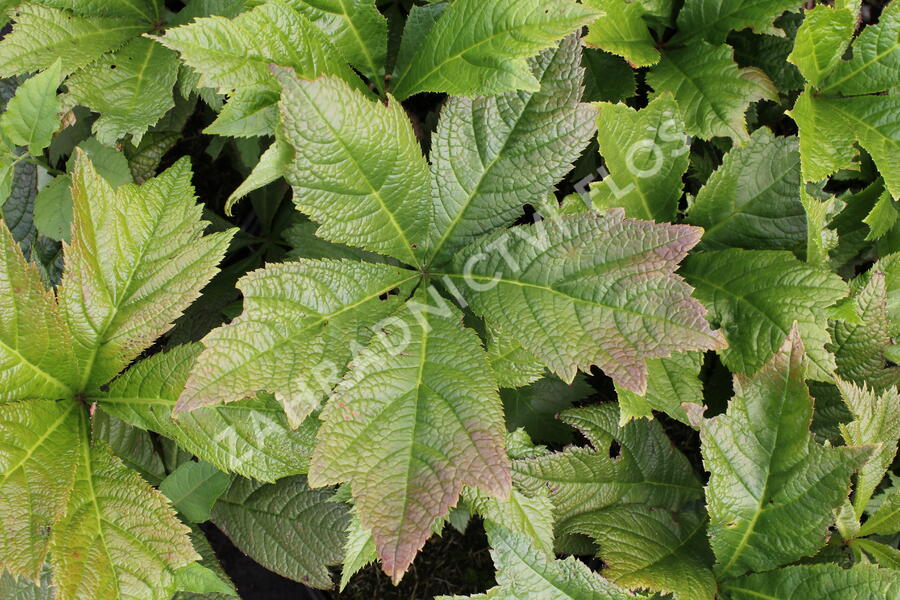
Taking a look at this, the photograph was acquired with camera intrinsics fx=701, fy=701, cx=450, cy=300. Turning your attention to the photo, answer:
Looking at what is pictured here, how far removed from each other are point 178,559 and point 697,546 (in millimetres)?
896

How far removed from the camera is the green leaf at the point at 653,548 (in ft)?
3.81

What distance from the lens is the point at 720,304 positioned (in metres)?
1.20

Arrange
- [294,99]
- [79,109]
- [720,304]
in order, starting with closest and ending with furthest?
[294,99], [720,304], [79,109]

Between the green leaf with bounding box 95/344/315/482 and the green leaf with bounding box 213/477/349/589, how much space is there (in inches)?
8.4

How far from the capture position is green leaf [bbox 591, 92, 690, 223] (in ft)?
3.92

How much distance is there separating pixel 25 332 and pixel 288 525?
0.58m

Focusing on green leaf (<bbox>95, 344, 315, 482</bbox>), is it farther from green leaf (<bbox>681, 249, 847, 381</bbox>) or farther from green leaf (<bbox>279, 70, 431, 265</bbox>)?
green leaf (<bbox>681, 249, 847, 381</bbox>)

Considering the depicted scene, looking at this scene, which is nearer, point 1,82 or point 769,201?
point 769,201

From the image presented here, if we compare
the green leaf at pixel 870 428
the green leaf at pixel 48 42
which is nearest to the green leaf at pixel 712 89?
the green leaf at pixel 870 428

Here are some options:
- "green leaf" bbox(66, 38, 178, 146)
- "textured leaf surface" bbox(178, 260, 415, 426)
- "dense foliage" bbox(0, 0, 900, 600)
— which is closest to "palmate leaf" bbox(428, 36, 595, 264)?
"dense foliage" bbox(0, 0, 900, 600)

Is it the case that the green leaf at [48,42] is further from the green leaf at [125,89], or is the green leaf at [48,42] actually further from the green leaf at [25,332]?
the green leaf at [25,332]

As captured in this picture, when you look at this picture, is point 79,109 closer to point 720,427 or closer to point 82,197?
point 82,197

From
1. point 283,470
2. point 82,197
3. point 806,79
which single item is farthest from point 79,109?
point 806,79

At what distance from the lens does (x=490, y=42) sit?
1045 mm
